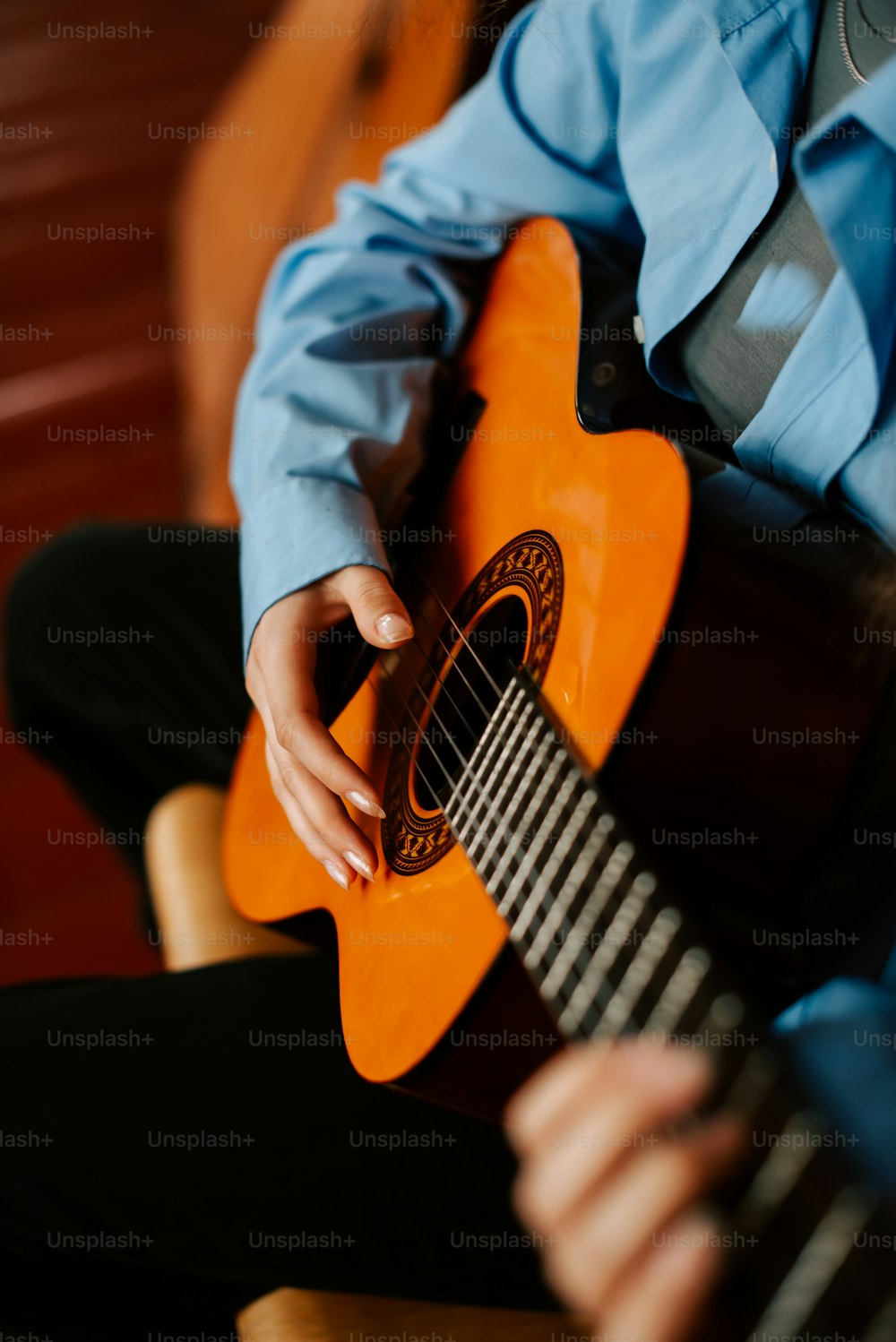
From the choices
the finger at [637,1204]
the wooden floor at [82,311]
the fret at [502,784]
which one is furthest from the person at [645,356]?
the wooden floor at [82,311]

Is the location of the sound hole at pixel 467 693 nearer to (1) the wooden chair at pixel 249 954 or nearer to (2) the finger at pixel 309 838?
(2) the finger at pixel 309 838

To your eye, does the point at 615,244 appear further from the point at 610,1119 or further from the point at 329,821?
the point at 610,1119

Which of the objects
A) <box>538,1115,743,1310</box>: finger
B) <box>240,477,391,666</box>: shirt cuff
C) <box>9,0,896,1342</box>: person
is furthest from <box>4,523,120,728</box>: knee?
<box>538,1115,743,1310</box>: finger

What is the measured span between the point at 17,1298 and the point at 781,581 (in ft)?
2.20

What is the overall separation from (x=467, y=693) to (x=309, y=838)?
14cm

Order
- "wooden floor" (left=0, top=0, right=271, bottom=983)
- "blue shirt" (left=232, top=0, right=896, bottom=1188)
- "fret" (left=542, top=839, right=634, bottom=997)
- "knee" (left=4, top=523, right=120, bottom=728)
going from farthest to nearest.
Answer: "wooden floor" (left=0, top=0, right=271, bottom=983) < "knee" (left=4, top=523, right=120, bottom=728) < "blue shirt" (left=232, top=0, right=896, bottom=1188) < "fret" (left=542, top=839, right=634, bottom=997)

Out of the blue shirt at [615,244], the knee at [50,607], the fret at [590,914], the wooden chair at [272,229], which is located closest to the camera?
the fret at [590,914]

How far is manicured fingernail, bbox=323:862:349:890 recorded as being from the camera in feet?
2.04

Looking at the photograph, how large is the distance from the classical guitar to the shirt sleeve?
0.45 ft

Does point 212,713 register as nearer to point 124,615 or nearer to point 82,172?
point 124,615

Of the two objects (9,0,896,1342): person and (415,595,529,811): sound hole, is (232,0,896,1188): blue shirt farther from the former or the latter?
(415,595,529,811): sound hole

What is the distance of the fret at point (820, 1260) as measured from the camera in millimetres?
315

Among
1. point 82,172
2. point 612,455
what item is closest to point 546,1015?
point 612,455

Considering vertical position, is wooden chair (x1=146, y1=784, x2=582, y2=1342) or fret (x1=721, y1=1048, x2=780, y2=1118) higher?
fret (x1=721, y1=1048, x2=780, y2=1118)
